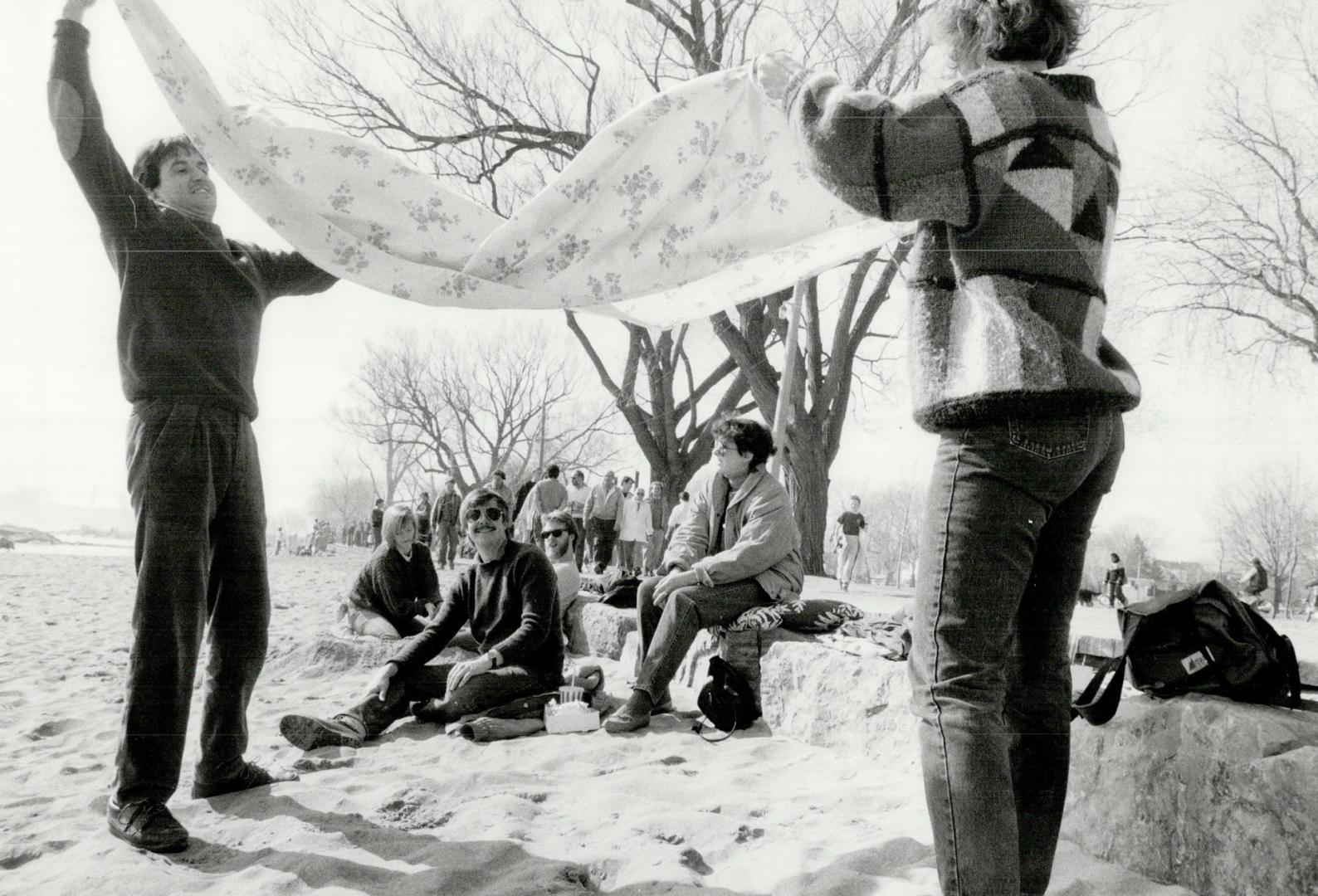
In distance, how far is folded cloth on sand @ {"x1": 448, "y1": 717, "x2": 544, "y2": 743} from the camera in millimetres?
3785

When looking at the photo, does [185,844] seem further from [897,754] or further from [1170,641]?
[1170,641]

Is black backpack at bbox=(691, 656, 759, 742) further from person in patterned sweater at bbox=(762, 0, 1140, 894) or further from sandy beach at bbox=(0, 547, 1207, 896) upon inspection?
person in patterned sweater at bbox=(762, 0, 1140, 894)

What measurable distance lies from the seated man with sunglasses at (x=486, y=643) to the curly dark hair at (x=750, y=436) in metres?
1.18

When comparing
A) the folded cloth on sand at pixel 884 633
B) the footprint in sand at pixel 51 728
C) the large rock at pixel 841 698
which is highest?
the folded cloth on sand at pixel 884 633

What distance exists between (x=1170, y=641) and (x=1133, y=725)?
0.86ft

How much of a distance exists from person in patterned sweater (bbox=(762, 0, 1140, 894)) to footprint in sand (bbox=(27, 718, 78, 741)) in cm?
395

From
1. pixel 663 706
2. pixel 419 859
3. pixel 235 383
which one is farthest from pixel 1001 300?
pixel 663 706

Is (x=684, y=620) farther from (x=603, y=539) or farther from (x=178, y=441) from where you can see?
(x=603, y=539)

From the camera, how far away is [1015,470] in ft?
5.13

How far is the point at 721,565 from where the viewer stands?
13.9ft

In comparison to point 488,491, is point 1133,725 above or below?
below

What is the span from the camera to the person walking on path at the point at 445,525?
18.0m

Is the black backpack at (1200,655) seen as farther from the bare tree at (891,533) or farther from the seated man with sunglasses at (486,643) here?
the bare tree at (891,533)

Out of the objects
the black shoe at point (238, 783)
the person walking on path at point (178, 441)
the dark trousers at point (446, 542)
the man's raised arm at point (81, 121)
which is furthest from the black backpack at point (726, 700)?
the dark trousers at point (446, 542)
